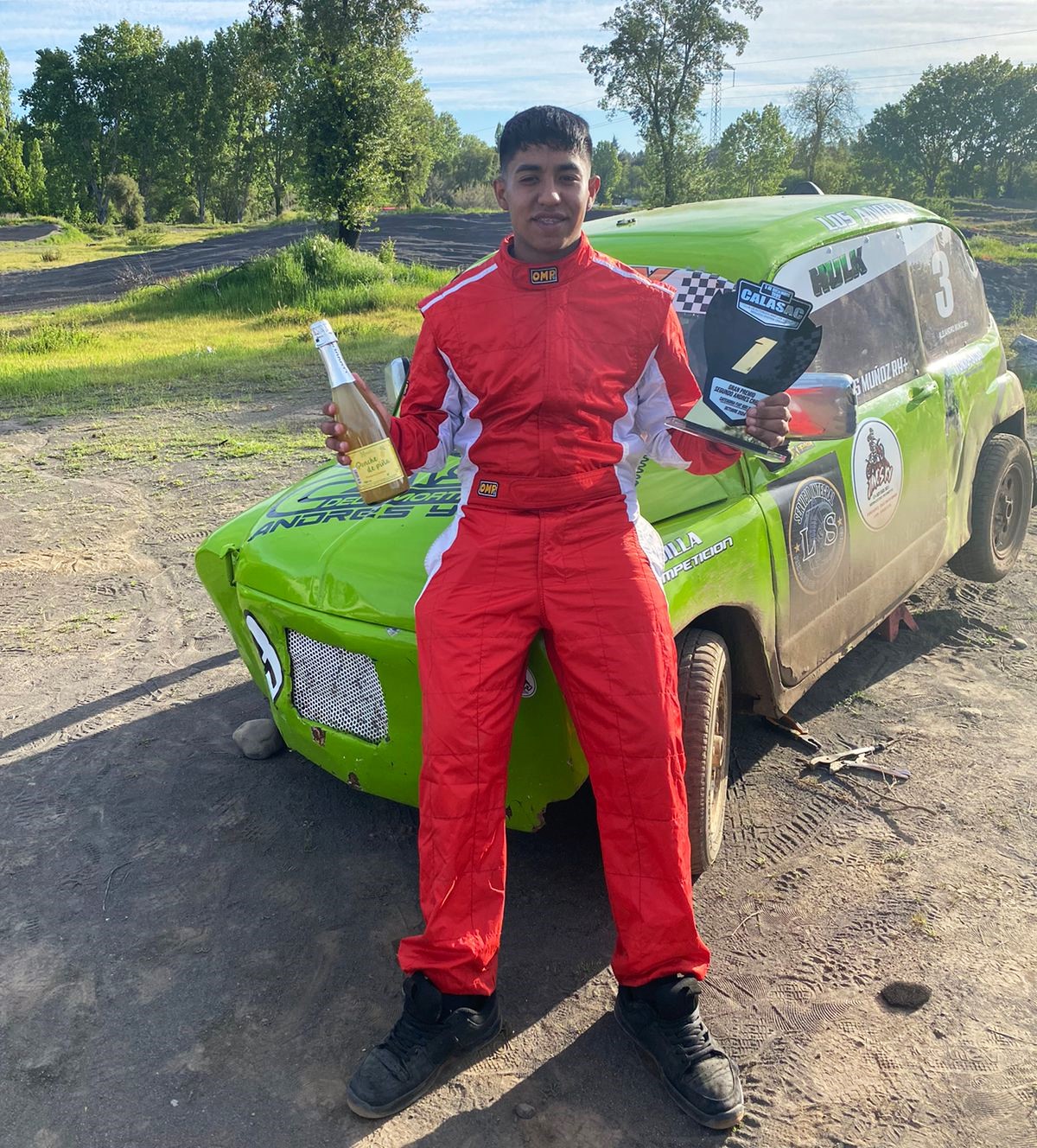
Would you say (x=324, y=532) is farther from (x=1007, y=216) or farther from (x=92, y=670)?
(x=1007, y=216)

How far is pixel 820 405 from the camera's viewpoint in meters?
2.54

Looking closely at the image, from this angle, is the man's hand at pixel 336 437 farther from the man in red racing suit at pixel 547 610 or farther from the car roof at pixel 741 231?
the car roof at pixel 741 231

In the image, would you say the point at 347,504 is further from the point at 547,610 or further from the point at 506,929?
the point at 506,929

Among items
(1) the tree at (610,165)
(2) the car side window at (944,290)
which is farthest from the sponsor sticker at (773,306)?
(1) the tree at (610,165)

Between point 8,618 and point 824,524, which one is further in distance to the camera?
point 8,618

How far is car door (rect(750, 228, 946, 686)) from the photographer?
321cm

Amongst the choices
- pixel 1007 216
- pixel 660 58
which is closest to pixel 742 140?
pixel 660 58

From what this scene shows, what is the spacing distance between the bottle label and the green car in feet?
1.22

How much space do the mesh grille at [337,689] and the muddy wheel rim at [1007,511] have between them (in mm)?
3495

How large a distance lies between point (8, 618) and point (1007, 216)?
50.8m

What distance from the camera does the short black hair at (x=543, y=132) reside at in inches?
95.7

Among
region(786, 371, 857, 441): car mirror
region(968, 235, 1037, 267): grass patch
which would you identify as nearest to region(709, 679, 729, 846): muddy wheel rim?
region(786, 371, 857, 441): car mirror

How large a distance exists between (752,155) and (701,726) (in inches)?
1467

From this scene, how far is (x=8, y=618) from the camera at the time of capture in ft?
16.3
